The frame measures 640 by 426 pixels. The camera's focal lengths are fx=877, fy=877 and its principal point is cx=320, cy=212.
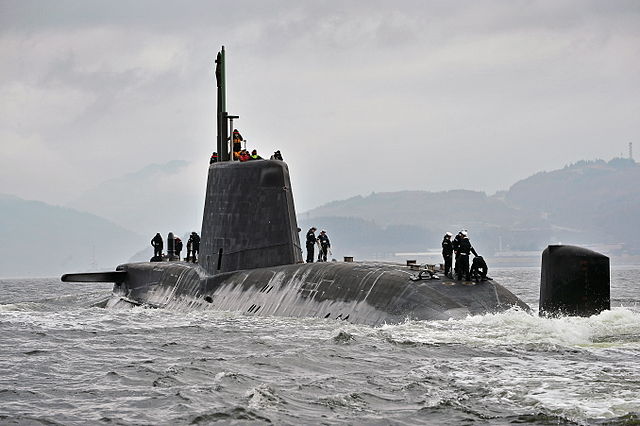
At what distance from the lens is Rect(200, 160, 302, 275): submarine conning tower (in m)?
21.5

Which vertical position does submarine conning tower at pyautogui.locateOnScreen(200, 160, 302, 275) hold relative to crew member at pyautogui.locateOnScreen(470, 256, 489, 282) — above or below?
above

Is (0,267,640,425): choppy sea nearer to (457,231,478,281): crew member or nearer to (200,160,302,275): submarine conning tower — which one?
(457,231,478,281): crew member

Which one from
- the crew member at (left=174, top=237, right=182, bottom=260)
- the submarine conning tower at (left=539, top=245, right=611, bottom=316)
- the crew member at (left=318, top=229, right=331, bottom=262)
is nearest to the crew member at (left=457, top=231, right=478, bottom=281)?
the submarine conning tower at (left=539, top=245, right=611, bottom=316)

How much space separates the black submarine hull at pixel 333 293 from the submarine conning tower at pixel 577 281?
135 cm

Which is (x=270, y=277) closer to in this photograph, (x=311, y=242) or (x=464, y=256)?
(x=311, y=242)

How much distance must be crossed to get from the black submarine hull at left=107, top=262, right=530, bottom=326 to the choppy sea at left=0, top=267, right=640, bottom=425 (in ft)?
1.86

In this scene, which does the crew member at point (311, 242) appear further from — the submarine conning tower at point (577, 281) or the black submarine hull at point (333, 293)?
the submarine conning tower at point (577, 281)

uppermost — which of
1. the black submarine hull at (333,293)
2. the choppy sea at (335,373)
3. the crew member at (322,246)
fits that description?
the crew member at (322,246)

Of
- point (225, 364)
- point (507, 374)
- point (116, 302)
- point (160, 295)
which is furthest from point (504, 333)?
point (116, 302)

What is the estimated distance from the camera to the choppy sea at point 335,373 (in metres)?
9.12

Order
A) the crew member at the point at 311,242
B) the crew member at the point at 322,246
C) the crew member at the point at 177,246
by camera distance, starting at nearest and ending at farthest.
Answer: the crew member at the point at 322,246 → the crew member at the point at 311,242 → the crew member at the point at 177,246

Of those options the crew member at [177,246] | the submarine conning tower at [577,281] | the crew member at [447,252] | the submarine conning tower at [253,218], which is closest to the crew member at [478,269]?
the crew member at [447,252]

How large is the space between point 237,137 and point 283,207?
3.57 meters

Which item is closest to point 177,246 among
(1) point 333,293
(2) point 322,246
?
(2) point 322,246
